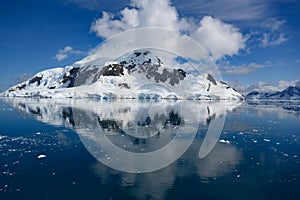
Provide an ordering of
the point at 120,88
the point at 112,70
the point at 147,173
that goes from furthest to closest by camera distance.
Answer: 1. the point at 112,70
2. the point at 120,88
3. the point at 147,173

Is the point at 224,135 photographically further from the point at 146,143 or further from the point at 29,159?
the point at 29,159

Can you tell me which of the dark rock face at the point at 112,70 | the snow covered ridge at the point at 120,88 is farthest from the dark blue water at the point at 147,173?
the dark rock face at the point at 112,70

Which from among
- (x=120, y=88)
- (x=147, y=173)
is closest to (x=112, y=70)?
(x=120, y=88)

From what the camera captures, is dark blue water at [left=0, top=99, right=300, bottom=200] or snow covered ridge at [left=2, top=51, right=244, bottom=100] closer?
dark blue water at [left=0, top=99, right=300, bottom=200]

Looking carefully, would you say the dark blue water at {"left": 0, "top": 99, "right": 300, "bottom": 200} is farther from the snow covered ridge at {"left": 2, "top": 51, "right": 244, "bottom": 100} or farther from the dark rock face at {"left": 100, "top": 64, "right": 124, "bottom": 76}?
the dark rock face at {"left": 100, "top": 64, "right": 124, "bottom": 76}

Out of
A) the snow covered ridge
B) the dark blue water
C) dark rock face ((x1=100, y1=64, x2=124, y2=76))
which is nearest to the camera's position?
the dark blue water

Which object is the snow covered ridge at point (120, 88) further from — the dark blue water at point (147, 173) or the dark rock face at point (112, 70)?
the dark blue water at point (147, 173)

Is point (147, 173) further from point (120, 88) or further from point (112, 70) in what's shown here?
point (112, 70)

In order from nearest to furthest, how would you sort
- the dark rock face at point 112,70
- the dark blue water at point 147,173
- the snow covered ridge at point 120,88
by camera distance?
the dark blue water at point 147,173, the snow covered ridge at point 120,88, the dark rock face at point 112,70

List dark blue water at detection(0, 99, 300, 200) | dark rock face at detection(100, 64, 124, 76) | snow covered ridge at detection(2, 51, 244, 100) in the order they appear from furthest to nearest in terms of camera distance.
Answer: dark rock face at detection(100, 64, 124, 76) → snow covered ridge at detection(2, 51, 244, 100) → dark blue water at detection(0, 99, 300, 200)

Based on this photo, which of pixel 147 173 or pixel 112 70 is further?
pixel 112 70

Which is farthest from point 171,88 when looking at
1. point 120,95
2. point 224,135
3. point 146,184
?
point 146,184

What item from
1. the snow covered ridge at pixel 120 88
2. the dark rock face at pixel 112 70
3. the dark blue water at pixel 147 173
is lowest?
the dark blue water at pixel 147 173

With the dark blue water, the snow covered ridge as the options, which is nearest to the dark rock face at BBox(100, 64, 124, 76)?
the snow covered ridge
